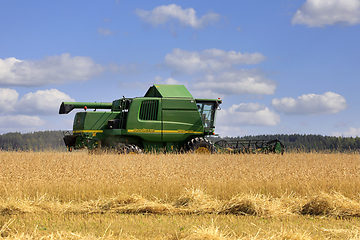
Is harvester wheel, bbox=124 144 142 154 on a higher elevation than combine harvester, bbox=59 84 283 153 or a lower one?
lower

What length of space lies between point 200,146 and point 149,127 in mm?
2330

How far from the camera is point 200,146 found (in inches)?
557

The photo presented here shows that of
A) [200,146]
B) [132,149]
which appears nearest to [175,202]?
[132,149]

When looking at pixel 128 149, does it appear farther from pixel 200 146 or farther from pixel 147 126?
pixel 200 146

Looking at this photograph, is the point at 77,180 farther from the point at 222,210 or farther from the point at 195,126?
the point at 195,126

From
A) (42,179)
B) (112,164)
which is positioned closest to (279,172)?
(112,164)

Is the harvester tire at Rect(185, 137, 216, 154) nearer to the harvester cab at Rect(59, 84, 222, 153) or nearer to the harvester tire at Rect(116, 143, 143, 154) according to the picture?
the harvester cab at Rect(59, 84, 222, 153)

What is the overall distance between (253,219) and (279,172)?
3346 mm

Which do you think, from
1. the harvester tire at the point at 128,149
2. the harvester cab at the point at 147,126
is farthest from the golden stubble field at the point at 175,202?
the harvester cab at the point at 147,126

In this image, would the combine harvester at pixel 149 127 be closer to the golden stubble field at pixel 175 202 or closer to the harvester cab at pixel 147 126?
the harvester cab at pixel 147 126

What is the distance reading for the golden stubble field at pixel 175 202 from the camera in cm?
498

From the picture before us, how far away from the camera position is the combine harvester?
14.0m

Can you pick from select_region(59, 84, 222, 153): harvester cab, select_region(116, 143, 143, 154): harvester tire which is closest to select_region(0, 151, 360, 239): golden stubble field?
select_region(116, 143, 143, 154): harvester tire

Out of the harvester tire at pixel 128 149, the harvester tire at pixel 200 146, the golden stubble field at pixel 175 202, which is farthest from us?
the harvester tire at pixel 200 146
